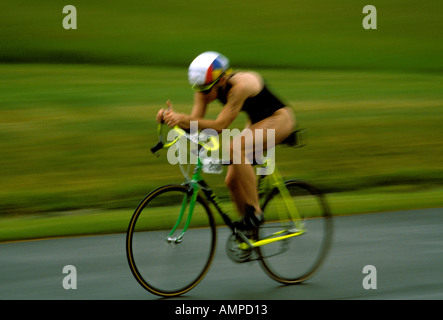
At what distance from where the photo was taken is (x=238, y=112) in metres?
5.99

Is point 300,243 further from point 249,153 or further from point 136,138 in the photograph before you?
point 136,138

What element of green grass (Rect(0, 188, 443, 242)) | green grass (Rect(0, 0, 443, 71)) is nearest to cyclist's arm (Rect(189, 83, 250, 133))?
green grass (Rect(0, 188, 443, 242))

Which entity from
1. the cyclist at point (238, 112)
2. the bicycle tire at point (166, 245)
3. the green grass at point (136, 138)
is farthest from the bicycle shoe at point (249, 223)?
the green grass at point (136, 138)

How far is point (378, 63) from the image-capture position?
28.5 m

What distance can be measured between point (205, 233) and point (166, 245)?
320 millimetres

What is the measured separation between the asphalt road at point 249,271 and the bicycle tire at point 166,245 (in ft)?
0.43

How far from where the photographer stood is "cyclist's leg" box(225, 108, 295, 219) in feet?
19.5

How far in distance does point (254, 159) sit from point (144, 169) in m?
5.74

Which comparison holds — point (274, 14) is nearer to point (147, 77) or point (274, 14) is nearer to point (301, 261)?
point (147, 77)

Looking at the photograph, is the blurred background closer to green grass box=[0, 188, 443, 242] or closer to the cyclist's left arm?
green grass box=[0, 188, 443, 242]

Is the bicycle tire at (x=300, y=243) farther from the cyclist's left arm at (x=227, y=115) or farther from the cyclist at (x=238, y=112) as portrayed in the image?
the cyclist's left arm at (x=227, y=115)

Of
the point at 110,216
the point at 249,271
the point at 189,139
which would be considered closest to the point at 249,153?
the point at 189,139

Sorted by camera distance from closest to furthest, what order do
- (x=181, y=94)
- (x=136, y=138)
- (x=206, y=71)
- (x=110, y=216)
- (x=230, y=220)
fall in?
1. (x=206, y=71)
2. (x=230, y=220)
3. (x=110, y=216)
4. (x=136, y=138)
5. (x=181, y=94)

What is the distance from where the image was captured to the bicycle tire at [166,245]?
5.75 m
